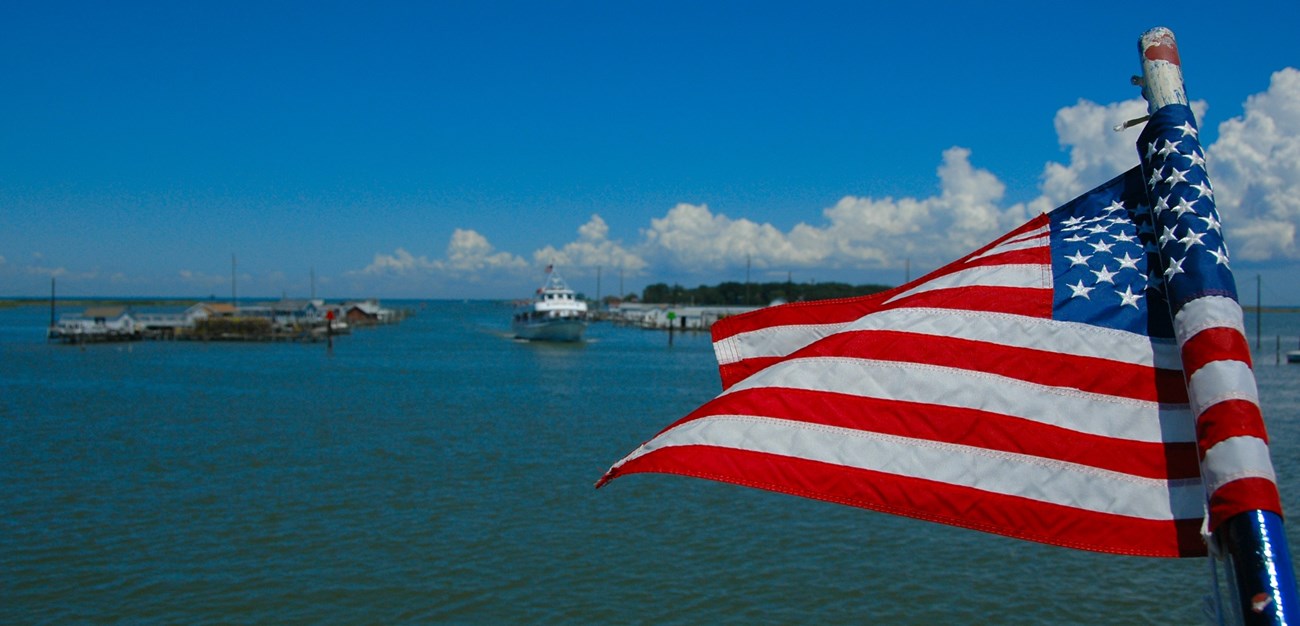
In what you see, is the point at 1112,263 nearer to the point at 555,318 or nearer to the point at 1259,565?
the point at 1259,565

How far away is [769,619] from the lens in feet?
43.6

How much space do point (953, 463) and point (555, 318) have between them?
289ft

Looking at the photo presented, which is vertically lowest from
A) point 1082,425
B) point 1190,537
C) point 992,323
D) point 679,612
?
point 679,612

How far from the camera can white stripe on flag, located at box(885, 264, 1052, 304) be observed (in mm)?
4852

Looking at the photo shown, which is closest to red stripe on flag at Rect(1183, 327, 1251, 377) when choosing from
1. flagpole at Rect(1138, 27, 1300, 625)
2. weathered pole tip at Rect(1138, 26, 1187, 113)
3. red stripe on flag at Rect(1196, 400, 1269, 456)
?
red stripe on flag at Rect(1196, 400, 1269, 456)

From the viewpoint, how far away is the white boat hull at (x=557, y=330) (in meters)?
91.2

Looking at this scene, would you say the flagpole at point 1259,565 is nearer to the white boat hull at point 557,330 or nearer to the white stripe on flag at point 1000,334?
the white stripe on flag at point 1000,334

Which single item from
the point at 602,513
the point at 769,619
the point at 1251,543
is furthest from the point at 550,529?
the point at 1251,543

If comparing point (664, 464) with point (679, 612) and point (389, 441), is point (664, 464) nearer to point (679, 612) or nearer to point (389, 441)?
point (679, 612)

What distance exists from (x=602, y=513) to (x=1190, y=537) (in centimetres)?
1571

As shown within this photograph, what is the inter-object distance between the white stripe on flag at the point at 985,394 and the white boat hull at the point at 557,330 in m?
86.4

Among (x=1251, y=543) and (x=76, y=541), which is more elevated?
(x=1251, y=543)

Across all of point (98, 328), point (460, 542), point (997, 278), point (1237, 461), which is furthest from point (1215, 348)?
point (98, 328)

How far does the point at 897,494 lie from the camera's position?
14.8 feet
